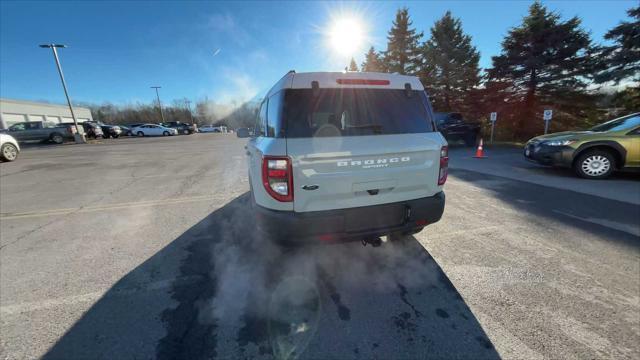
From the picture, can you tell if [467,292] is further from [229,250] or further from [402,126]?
[229,250]

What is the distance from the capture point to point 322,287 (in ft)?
7.91

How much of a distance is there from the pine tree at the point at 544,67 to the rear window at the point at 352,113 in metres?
20.0

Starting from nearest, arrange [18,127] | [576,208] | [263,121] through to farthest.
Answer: [263,121], [576,208], [18,127]

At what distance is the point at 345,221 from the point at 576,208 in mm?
4685

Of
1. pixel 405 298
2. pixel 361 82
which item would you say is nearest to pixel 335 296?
pixel 405 298

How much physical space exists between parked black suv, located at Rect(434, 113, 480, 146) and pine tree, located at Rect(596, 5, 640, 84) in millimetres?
9158

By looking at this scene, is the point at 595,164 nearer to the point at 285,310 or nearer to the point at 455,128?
the point at 455,128

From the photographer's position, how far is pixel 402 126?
96.0 inches

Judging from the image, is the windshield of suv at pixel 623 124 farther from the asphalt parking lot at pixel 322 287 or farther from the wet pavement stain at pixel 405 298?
the wet pavement stain at pixel 405 298

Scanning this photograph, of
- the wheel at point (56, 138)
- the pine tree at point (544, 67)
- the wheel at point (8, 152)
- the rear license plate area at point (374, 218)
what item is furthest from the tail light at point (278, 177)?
the wheel at point (56, 138)

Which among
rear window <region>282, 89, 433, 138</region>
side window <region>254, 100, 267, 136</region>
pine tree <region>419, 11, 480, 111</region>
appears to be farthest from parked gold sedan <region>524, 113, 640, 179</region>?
pine tree <region>419, 11, 480, 111</region>

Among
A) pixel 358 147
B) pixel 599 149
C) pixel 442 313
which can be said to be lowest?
pixel 442 313

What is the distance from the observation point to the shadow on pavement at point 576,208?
3395 mm

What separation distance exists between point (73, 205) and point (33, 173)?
545cm
